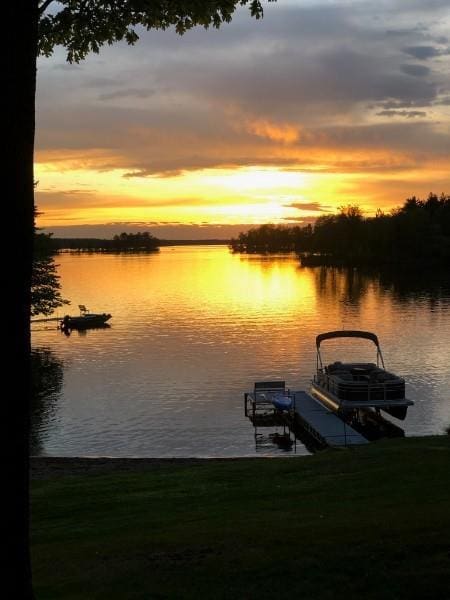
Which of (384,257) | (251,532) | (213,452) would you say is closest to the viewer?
(251,532)

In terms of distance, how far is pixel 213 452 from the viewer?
32469 mm

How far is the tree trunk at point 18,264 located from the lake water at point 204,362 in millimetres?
25074

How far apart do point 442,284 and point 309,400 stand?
9680cm

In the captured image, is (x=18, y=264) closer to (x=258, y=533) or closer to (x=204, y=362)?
(x=258, y=533)

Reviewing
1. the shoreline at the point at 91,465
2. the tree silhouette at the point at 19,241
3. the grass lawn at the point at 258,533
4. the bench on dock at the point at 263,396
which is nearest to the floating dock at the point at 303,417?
the bench on dock at the point at 263,396

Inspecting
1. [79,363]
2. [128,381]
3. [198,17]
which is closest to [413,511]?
[198,17]

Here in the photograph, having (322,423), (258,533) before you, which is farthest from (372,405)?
(258,533)

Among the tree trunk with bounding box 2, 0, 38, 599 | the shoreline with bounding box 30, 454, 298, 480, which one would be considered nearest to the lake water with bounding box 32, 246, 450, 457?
the shoreline with bounding box 30, 454, 298, 480

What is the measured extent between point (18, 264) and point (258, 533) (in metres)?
6.68

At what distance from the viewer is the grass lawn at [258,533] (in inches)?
342

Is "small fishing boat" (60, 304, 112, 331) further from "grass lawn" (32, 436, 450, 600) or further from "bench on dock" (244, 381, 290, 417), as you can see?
"grass lawn" (32, 436, 450, 600)

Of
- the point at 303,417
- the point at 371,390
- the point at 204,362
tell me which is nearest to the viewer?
the point at 303,417

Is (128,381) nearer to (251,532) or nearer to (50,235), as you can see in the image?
(50,235)

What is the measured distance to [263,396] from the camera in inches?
1563
